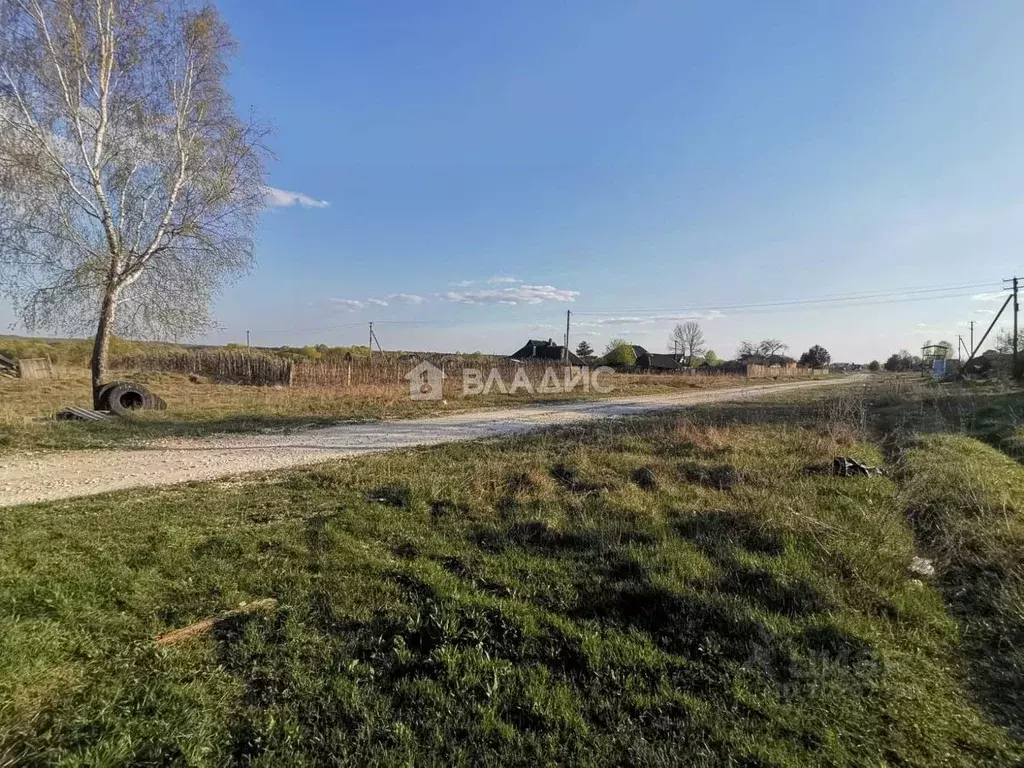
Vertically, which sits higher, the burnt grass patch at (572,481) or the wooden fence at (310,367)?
the wooden fence at (310,367)

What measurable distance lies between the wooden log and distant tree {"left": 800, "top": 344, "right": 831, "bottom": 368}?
362 ft

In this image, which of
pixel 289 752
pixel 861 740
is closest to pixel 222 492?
pixel 289 752

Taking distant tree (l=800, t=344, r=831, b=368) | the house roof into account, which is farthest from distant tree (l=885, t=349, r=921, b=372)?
the house roof

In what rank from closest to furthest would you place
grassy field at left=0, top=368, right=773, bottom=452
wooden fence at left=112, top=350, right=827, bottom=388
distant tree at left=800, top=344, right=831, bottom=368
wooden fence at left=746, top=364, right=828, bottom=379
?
grassy field at left=0, top=368, right=773, bottom=452 < wooden fence at left=112, top=350, right=827, bottom=388 < wooden fence at left=746, top=364, right=828, bottom=379 < distant tree at left=800, top=344, right=831, bottom=368

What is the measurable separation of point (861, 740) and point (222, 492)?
6.23 metres

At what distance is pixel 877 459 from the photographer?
8.60m

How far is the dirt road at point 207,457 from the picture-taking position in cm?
618

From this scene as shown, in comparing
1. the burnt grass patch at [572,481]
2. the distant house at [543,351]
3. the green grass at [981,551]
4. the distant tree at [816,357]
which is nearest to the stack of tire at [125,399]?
the burnt grass patch at [572,481]

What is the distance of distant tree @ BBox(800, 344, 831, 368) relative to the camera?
324ft

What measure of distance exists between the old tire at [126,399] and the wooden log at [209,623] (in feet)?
36.1

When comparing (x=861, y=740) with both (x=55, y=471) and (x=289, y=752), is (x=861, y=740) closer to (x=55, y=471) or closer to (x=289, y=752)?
(x=289, y=752)

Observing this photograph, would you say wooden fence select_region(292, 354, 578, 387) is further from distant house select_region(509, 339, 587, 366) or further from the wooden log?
distant house select_region(509, 339, 587, 366)

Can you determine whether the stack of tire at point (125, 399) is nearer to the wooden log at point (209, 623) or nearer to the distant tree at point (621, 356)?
the wooden log at point (209, 623)

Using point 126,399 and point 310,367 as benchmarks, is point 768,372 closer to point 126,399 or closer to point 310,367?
point 310,367
